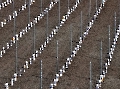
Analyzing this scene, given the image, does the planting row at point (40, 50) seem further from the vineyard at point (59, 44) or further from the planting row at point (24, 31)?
the planting row at point (24, 31)

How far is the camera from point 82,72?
105 feet


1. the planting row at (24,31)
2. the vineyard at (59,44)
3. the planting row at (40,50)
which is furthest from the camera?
the planting row at (24,31)

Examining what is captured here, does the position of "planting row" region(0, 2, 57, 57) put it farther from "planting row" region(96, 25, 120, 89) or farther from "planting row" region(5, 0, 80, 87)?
"planting row" region(96, 25, 120, 89)

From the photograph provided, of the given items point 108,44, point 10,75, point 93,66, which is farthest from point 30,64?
point 108,44

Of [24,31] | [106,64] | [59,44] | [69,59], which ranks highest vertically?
[24,31]

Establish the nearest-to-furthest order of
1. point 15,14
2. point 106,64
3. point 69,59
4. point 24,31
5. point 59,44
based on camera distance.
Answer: point 106,64, point 69,59, point 59,44, point 24,31, point 15,14

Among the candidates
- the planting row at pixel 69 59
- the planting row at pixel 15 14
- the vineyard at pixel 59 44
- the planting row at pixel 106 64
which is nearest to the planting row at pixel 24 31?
the vineyard at pixel 59 44

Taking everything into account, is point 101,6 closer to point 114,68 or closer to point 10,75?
point 114,68

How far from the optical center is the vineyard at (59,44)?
3097 cm

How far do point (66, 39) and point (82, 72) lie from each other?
6793 millimetres

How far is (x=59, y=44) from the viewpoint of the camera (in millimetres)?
37312

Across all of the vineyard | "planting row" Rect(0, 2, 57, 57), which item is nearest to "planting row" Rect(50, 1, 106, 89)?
the vineyard

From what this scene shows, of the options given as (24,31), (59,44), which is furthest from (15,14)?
(59,44)

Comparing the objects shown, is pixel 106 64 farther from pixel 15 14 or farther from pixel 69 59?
pixel 15 14
